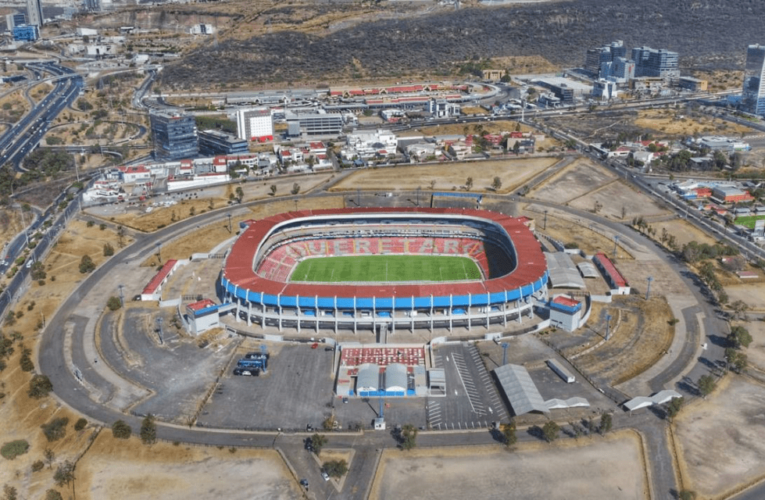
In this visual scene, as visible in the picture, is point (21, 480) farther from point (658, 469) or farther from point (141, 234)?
point (141, 234)

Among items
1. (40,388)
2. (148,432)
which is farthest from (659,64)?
(40,388)

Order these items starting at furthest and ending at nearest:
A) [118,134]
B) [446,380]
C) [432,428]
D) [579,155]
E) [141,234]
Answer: [118,134], [579,155], [141,234], [446,380], [432,428]

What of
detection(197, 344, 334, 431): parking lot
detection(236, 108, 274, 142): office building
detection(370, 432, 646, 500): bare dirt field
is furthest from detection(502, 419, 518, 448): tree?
detection(236, 108, 274, 142): office building

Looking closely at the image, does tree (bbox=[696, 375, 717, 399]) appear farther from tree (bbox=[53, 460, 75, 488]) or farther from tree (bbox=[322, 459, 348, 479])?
tree (bbox=[53, 460, 75, 488])

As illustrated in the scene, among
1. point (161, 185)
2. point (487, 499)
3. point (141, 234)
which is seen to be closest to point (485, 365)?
point (487, 499)

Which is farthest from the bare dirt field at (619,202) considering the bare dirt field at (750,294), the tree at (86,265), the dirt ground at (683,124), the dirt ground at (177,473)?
the tree at (86,265)
